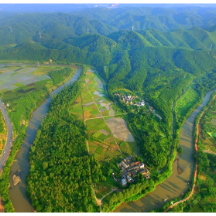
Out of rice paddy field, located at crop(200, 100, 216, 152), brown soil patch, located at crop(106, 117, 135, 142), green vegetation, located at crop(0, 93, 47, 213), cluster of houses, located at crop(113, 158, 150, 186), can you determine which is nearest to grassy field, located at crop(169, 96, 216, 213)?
rice paddy field, located at crop(200, 100, 216, 152)

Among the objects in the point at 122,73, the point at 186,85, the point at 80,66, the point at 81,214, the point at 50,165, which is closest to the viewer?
the point at 81,214

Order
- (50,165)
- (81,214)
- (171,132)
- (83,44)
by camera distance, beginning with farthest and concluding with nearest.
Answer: (83,44) < (171,132) < (50,165) < (81,214)

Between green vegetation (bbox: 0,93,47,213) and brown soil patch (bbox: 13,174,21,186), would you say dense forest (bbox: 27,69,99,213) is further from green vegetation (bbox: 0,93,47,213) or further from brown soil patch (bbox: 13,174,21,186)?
green vegetation (bbox: 0,93,47,213)

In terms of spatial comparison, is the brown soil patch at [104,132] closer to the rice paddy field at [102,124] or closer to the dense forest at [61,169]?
the rice paddy field at [102,124]

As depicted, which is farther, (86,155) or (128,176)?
(86,155)

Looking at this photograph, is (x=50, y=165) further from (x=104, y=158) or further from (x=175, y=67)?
(x=175, y=67)

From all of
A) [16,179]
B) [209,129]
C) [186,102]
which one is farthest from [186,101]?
[16,179]

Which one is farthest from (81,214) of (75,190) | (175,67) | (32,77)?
(175,67)
